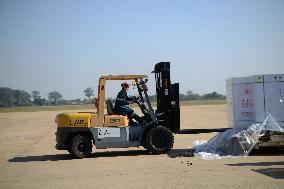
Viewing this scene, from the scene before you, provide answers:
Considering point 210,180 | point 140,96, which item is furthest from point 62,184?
point 140,96

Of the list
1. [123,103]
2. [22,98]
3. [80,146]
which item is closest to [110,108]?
[123,103]

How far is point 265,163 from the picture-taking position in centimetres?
1023

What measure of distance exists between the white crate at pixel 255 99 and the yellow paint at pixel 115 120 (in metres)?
3.28

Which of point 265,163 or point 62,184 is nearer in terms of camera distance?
point 62,184

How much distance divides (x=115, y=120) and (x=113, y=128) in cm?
25

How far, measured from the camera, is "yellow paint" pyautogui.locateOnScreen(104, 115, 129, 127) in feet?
40.5

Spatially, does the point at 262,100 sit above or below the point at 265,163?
above

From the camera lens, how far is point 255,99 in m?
12.1

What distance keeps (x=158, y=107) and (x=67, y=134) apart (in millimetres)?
2943

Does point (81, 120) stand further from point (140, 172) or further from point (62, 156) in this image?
point (140, 172)

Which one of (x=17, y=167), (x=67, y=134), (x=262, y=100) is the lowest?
(x=17, y=167)

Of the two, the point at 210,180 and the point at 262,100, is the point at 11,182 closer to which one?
the point at 210,180

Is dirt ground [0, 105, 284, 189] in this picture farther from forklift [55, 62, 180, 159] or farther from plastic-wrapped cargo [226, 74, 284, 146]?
plastic-wrapped cargo [226, 74, 284, 146]

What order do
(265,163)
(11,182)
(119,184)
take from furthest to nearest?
1. (265,163)
2. (11,182)
3. (119,184)
